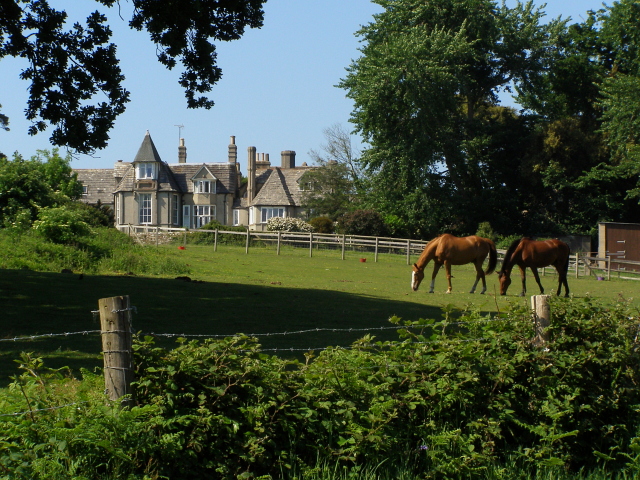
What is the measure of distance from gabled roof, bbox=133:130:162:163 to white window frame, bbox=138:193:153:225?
350 centimetres

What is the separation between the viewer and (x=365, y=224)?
51500mm

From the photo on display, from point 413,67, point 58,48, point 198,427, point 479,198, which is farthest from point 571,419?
point 479,198

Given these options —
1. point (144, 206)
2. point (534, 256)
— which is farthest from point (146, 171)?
point (534, 256)

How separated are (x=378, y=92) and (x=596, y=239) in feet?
57.8

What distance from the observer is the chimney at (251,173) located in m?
74.9

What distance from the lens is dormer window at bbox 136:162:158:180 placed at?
72.6 m

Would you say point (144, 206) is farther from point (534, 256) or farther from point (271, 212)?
point (534, 256)

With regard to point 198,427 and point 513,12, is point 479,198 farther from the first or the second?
point 198,427

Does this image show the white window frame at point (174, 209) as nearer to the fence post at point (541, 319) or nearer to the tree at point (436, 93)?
the tree at point (436, 93)

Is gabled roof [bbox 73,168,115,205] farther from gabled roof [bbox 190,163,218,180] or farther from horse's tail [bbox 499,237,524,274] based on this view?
horse's tail [bbox 499,237,524,274]

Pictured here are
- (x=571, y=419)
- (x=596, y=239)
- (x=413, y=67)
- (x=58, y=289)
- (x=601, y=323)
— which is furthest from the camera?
(x=596, y=239)

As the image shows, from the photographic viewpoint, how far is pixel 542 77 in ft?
165

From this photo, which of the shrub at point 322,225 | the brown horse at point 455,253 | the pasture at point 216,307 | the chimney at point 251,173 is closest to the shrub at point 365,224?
the shrub at point 322,225

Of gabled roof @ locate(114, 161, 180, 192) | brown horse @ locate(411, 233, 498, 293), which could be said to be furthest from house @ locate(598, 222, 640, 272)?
gabled roof @ locate(114, 161, 180, 192)
